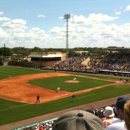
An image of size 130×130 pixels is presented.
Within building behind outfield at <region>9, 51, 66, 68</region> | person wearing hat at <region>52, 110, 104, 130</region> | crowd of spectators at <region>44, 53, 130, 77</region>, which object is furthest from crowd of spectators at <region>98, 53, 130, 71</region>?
person wearing hat at <region>52, 110, 104, 130</region>

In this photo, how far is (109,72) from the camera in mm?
53000

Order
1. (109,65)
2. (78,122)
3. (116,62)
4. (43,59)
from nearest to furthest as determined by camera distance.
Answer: (78,122), (109,65), (116,62), (43,59)

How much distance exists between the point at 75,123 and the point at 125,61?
57.2 m

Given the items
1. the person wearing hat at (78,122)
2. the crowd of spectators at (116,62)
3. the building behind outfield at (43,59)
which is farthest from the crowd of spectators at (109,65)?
the person wearing hat at (78,122)

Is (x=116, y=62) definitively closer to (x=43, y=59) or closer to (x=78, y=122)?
(x=43, y=59)

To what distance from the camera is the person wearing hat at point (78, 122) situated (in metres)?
2.57

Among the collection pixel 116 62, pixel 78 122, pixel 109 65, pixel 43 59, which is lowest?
pixel 109 65

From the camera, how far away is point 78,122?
8.55 ft

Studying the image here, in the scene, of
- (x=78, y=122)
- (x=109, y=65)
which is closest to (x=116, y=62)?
(x=109, y=65)

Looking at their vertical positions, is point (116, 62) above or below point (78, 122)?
below

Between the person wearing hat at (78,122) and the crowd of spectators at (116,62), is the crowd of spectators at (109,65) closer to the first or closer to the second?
the crowd of spectators at (116,62)

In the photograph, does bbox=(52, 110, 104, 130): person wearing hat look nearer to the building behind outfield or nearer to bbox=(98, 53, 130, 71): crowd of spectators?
bbox=(98, 53, 130, 71): crowd of spectators

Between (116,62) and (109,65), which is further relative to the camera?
(116,62)

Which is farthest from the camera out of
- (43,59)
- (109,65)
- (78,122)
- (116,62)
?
(43,59)
